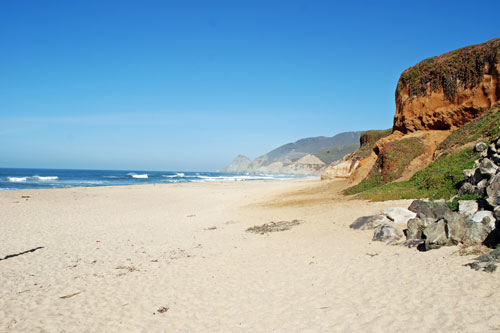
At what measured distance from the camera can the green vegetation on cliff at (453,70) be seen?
18406 millimetres

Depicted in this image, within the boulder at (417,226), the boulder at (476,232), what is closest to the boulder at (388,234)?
the boulder at (417,226)

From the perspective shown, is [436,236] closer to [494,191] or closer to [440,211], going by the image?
[440,211]

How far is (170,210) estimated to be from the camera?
22016mm

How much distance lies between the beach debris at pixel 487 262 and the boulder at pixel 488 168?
14.0ft

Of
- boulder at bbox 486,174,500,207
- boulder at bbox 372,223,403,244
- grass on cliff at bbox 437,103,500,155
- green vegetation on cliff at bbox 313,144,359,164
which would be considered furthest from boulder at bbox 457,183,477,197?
green vegetation on cliff at bbox 313,144,359,164

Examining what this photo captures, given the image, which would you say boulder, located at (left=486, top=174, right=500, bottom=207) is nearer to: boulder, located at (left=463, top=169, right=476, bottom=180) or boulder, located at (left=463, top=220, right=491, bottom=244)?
boulder, located at (left=463, top=220, right=491, bottom=244)

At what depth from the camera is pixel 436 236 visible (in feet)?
27.8

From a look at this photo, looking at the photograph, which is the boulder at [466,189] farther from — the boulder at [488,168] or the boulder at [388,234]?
the boulder at [388,234]

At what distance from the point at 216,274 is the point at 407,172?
14.5 m

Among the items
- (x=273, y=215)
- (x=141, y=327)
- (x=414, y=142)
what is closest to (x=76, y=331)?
(x=141, y=327)

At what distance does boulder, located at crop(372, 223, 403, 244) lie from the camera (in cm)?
982

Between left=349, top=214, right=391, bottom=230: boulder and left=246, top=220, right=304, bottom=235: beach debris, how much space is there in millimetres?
2720

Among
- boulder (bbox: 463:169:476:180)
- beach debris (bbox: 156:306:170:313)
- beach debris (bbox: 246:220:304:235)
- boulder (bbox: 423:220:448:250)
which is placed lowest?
beach debris (bbox: 156:306:170:313)

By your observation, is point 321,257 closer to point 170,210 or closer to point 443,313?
point 443,313
